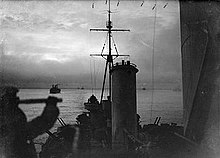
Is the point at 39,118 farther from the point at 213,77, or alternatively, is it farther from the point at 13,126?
the point at 213,77

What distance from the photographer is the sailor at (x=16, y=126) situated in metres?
1.46

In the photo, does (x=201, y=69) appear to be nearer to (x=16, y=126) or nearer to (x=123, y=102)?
(x=16, y=126)

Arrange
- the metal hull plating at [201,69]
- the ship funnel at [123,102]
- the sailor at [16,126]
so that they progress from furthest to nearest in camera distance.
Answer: the ship funnel at [123,102] → the metal hull plating at [201,69] → the sailor at [16,126]

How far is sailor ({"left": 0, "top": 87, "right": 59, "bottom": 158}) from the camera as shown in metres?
1.46

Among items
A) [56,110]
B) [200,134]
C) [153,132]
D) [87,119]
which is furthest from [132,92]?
[87,119]

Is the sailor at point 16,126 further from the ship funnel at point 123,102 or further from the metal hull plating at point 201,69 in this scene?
the ship funnel at point 123,102

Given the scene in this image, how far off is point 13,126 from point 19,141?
11 cm

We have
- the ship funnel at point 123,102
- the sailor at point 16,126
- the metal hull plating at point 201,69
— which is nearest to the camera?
the sailor at point 16,126

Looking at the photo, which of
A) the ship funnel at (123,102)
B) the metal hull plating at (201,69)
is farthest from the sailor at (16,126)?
the ship funnel at (123,102)

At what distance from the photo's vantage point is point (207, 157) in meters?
1.60

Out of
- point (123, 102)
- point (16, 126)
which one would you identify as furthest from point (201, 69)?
point (123, 102)

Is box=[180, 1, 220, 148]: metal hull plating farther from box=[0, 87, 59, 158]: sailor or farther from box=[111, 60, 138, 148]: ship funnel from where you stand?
box=[111, 60, 138, 148]: ship funnel

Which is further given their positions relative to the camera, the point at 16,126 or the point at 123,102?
the point at 123,102

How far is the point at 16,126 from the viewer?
58.8 inches
